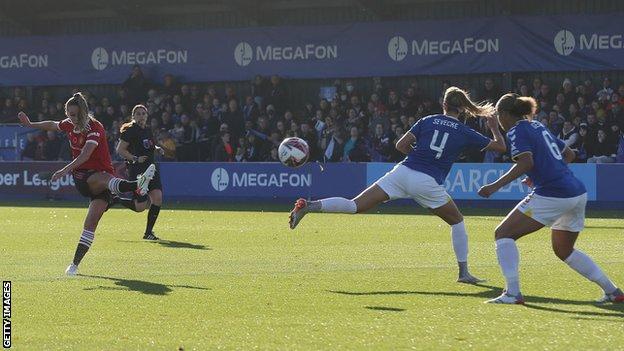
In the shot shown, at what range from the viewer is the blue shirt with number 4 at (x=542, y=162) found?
10914 millimetres

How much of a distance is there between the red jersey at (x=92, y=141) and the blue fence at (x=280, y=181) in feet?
50.3

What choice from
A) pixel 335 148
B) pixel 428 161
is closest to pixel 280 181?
pixel 335 148

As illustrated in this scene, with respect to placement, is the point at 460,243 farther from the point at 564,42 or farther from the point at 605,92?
the point at 564,42

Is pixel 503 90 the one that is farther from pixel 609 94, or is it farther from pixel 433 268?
pixel 433 268

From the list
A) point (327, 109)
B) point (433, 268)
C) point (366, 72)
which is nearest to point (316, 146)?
point (327, 109)

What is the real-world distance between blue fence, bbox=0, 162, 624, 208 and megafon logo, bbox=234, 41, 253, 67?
6715 mm

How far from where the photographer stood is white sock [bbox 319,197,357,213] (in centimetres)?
1296

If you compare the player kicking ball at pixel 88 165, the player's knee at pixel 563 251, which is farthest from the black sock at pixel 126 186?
the player's knee at pixel 563 251

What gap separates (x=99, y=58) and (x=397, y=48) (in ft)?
34.5

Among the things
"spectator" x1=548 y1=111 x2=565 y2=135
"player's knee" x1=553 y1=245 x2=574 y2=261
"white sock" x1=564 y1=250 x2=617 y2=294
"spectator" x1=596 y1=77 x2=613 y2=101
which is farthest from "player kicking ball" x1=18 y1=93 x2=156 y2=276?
"spectator" x1=596 y1=77 x2=613 y2=101

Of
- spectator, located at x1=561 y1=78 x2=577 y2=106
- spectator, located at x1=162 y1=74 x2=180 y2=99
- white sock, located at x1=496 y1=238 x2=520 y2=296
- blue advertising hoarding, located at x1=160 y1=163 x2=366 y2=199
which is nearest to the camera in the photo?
white sock, located at x1=496 y1=238 x2=520 y2=296

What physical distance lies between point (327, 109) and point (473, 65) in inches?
170

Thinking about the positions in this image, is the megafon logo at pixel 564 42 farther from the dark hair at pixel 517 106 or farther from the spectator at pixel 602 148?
the dark hair at pixel 517 106

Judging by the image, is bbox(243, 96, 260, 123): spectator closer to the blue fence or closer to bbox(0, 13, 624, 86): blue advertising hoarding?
bbox(0, 13, 624, 86): blue advertising hoarding
